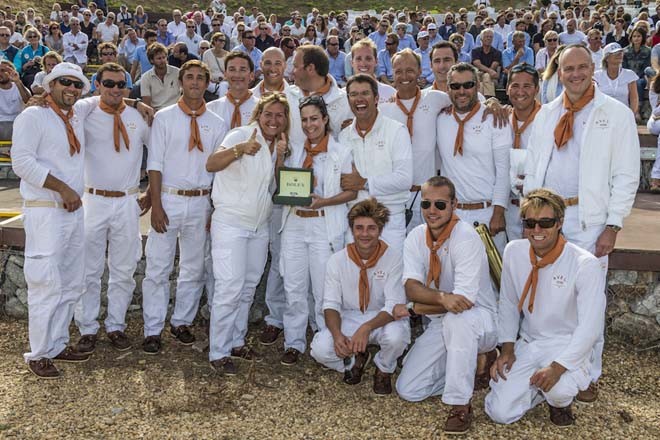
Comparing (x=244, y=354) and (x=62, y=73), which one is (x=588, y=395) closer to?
(x=244, y=354)

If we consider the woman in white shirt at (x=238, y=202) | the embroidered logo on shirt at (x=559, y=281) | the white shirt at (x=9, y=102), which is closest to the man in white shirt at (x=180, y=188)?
the woman in white shirt at (x=238, y=202)

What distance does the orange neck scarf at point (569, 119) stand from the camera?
5.47m

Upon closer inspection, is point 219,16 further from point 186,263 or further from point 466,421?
point 466,421

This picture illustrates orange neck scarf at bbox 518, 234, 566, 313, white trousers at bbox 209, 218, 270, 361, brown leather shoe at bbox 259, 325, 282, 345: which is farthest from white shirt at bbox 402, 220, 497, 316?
brown leather shoe at bbox 259, 325, 282, 345

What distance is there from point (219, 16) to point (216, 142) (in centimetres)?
1308

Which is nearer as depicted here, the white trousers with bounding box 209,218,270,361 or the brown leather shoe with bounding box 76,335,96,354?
the white trousers with bounding box 209,218,270,361

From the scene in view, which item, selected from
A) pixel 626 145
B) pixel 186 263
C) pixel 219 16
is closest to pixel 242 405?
pixel 186 263

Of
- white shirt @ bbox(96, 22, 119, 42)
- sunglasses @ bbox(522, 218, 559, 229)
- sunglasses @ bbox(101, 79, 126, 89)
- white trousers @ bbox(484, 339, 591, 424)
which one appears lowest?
white trousers @ bbox(484, 339, 591, 424)

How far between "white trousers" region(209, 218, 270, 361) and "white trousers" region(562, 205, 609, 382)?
90.8 inches

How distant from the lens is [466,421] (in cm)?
505

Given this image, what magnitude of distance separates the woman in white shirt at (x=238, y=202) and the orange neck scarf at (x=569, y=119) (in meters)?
2.02

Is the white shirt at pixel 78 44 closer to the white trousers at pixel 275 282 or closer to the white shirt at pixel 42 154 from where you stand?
Result: the white shirt at pixel 42 154

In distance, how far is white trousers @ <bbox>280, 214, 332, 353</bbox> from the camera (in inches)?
235

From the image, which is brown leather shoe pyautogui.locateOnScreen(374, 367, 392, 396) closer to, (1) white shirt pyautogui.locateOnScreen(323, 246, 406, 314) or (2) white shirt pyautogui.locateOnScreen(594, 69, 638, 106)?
(1) white shirt pyautogui.locateOnScreen(323, 246, 406, 314)
